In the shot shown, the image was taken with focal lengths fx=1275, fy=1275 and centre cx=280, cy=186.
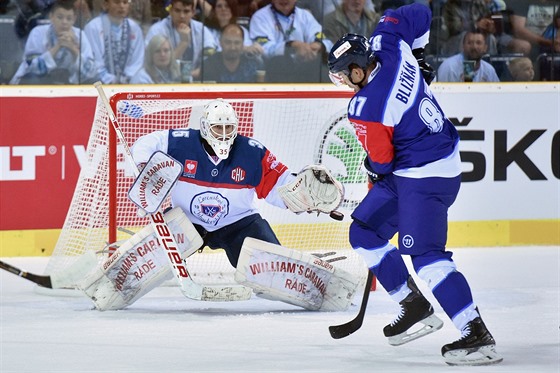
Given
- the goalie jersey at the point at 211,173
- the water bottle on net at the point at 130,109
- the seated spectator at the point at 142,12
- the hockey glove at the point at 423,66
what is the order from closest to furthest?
the hockey glove at the point at 423,66 → the goalie jersey at the point at 211,173 → the water bottle on net at the point at 130,109 → the seated spectator at the point at 142,12

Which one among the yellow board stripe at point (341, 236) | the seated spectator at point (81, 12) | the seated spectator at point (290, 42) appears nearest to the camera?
the yellow board stripe at point (341, 236)

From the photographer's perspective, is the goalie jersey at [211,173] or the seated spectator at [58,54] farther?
the seated spectator at [58,54]

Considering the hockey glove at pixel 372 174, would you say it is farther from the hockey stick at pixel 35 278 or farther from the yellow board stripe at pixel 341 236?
the hockey stick at pixel 35 278

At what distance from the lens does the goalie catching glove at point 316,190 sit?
5.42 meters

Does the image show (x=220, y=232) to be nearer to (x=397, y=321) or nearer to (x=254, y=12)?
(x=397, y=321)

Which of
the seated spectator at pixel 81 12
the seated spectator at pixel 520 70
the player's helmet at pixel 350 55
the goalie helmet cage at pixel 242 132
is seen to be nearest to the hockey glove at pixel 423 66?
the player's helmet at pixel 350 55

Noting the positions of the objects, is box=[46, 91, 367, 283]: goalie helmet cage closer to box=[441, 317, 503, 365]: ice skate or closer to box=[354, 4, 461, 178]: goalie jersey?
box=[354, 4, 461, 178]: goalie jersey

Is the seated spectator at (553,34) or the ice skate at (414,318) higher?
the seated spectator at (553,34)

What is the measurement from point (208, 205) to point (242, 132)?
4.16 feet

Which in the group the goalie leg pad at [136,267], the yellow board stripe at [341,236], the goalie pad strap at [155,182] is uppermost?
the goalie pad strap at [155,182]

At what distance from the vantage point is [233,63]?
7.44 meters

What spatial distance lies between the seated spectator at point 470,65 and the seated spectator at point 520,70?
122 mm

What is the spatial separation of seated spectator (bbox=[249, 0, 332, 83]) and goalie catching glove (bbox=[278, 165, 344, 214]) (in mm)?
2147

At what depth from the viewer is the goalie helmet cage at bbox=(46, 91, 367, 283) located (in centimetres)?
610
